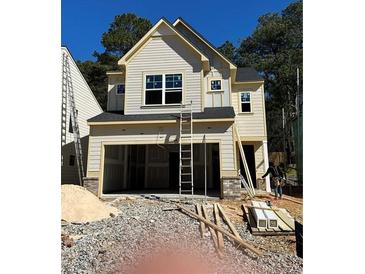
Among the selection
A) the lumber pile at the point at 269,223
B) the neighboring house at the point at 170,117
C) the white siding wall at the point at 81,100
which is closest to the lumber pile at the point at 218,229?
the lumber pile at the point at 269,223

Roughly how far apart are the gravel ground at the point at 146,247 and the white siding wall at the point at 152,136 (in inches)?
136

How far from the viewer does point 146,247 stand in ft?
16.6

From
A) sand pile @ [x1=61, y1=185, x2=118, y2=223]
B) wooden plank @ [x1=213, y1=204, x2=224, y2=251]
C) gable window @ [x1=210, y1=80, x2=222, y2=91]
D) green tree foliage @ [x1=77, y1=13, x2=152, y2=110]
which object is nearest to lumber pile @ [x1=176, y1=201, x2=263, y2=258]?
wooden plank @ [x1=213, y1=204, x2=224, y2=251]

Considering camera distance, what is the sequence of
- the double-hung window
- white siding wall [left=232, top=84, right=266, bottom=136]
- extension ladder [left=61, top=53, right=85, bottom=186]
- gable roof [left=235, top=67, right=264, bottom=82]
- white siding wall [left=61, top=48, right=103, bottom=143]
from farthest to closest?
white siding wall [left=61, top=48, right=103, bottom=143], gable roof [left=235, top=67, right=264, bottom=82], white siding wall [left=232, top=84, right=266, bottom=136], extension ladder [left=61, top=53, right=85, bottom=186], the double-hung window

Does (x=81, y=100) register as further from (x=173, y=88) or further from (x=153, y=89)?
(x=173, y=88)

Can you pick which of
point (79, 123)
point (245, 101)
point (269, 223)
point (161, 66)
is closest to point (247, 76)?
point (245, 101)

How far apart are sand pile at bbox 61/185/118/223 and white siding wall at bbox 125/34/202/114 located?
4.57 meters


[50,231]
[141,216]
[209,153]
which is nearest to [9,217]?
[50,231]

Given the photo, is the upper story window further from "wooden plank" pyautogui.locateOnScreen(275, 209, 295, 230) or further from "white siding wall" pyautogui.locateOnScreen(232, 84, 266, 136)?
"wooden plank" pyautogui.locateOnScreen(275, 209, 295, 230)

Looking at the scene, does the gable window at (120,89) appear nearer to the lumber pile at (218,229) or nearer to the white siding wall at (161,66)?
the white siding wall at (161,66)

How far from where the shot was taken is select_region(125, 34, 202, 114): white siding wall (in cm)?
1101

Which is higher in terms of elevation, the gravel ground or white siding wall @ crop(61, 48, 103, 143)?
white siding wall @ crop(61, 48, 103, 143)

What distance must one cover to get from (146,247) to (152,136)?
5.52m
